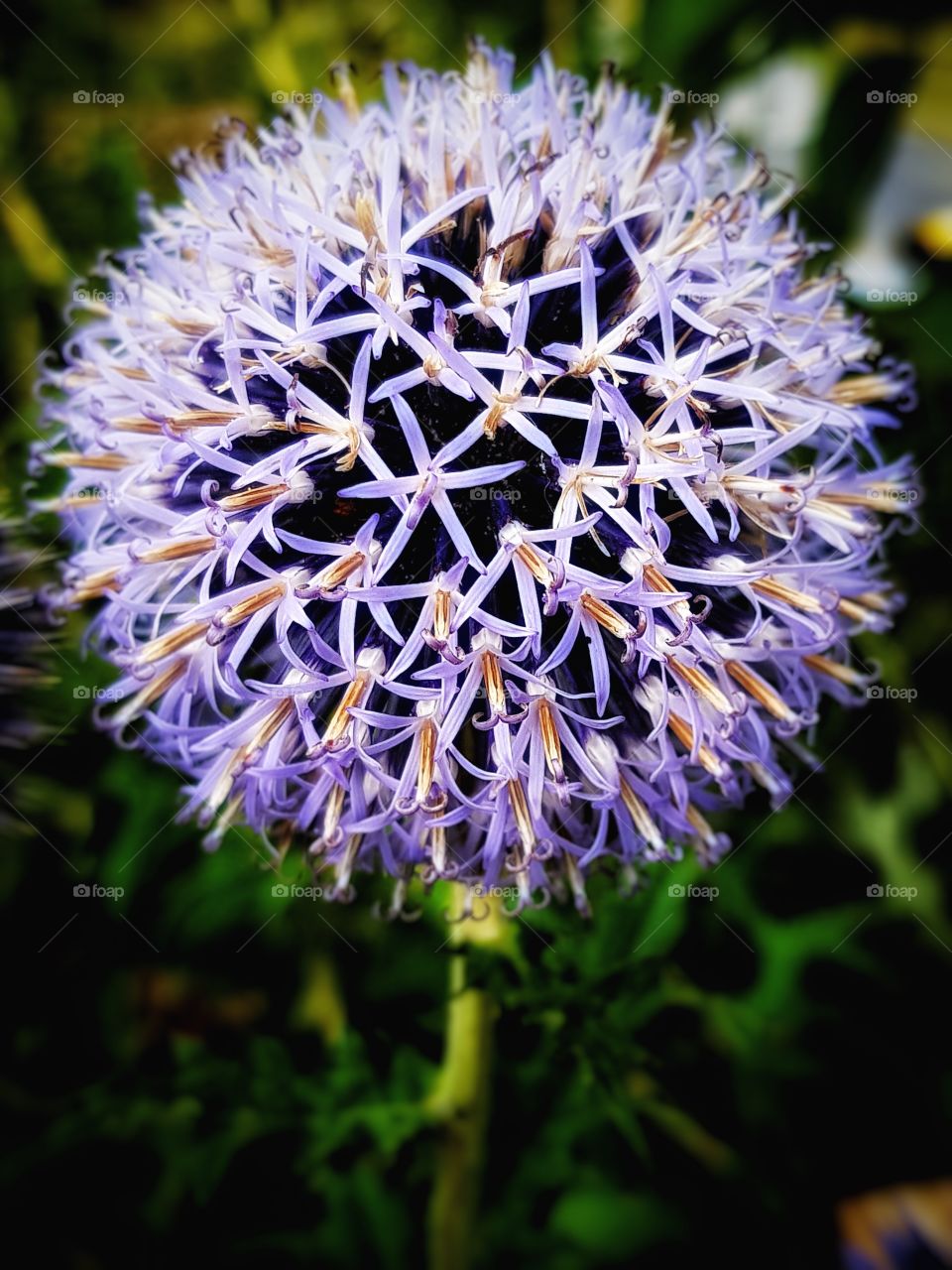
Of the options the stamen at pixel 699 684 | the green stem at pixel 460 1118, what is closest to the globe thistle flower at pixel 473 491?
the stamen at pixel 699 684

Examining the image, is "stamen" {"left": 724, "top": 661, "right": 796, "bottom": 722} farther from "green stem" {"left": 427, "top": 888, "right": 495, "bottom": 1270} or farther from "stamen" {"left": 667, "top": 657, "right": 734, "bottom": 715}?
"green stem" {"left": 427, "top": 888, "right": 495, "bottom": 1270}

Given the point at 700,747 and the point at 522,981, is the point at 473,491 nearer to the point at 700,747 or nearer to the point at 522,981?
the point at 700,747

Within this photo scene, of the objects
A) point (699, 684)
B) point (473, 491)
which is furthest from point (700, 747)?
point (473, 491)

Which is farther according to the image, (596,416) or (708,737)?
(708,737)

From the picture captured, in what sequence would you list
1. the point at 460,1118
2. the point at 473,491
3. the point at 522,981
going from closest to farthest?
the point at 473,491
the point at 522,981
the point at 460,1118

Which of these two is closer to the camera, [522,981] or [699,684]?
[699,684]

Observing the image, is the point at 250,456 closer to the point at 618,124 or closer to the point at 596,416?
the point at 596,416

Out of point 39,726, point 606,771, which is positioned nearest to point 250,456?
point 606,771
